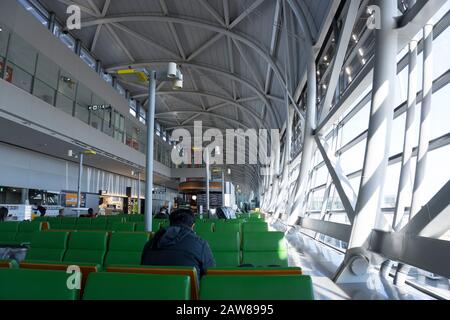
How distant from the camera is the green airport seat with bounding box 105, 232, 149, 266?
569 cm

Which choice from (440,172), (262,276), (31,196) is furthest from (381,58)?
(31,196)

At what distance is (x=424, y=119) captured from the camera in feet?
Answer: 19.9

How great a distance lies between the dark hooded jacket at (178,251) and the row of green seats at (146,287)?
129 centimetres

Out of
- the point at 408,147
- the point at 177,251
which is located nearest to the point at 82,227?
the point at 177,251

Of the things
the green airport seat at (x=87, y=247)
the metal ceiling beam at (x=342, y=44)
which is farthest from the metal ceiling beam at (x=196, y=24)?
the green airport seat at (x=87, y=247)

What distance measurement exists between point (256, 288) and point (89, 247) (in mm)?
4414

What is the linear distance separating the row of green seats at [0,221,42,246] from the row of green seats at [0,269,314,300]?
20.8ft

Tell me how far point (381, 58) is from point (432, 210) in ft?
10.2

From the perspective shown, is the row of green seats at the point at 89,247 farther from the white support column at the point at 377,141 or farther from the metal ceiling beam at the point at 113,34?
the metal ceiling beam at the point at 113,34

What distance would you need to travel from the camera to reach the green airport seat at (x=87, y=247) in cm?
568

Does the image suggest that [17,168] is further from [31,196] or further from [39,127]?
[39,127]

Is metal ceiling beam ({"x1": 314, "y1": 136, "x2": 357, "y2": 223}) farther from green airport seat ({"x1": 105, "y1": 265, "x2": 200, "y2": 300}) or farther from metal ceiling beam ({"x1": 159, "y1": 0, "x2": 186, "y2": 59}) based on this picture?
metal ceiling beam ({"x1": 159, "y1": 0, "x2": 186, "y2": 59})

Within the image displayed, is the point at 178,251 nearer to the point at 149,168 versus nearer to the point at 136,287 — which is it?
the point at 136,287
